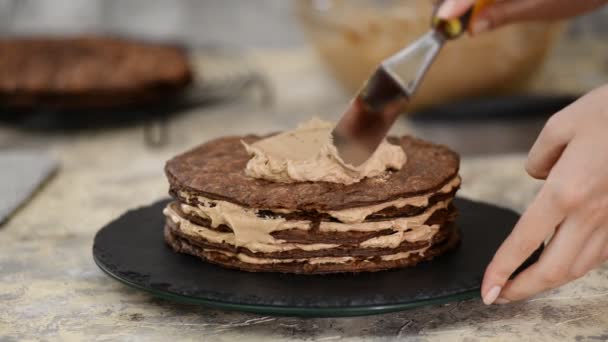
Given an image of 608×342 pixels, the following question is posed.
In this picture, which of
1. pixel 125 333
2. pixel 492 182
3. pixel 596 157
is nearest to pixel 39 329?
pixel 125 333

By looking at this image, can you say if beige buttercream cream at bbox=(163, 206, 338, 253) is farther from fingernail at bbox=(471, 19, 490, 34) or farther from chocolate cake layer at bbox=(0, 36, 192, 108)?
chocolate cake layer at bbox=(0, 36, 192, 108)

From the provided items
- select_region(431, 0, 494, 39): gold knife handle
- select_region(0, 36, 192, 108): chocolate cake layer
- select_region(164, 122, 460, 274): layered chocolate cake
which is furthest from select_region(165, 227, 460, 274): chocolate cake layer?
select_region(0, 36, 192, 108): chocolate cake layer

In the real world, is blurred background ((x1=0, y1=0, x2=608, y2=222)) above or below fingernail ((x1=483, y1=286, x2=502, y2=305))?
below

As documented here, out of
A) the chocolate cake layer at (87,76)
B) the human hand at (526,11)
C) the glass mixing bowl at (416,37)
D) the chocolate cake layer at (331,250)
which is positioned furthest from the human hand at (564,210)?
the chocolate cake layer at (87,76)

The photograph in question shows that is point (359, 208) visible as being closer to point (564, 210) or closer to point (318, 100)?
point (564, 210)

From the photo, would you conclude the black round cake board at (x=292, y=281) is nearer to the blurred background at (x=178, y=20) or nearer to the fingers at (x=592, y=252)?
the fingers at (x=592, y=252)

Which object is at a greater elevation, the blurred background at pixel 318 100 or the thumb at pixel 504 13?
the thumb at pixel 504 13

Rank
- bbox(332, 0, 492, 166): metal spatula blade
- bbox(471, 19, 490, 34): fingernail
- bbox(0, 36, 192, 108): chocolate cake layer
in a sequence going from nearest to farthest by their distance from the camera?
bbox(332, 0, 492, 166): metal spatula blade < bbox(471, 19, 490, 34): fingernail < bbox(0, 36, 192, 108): chocolate cake layer
